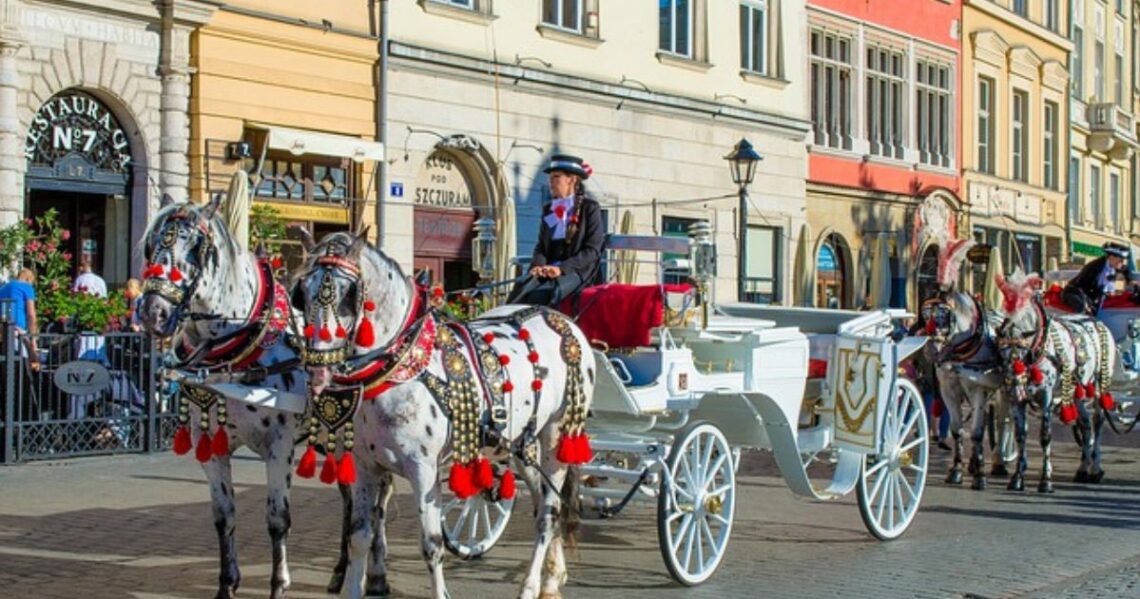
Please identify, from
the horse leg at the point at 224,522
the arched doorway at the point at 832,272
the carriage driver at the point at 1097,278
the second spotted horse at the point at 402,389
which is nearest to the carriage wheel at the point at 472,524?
the second spotted horse at the point at 402,389

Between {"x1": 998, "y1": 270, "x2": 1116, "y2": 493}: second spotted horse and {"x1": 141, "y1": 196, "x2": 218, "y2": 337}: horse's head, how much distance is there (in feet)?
27.6

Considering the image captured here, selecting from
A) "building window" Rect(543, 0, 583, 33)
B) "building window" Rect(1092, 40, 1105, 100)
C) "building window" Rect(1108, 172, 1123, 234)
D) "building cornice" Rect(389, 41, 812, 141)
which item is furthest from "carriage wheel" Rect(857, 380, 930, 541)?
"building window" Rect(1108, 172, 1123, 234)

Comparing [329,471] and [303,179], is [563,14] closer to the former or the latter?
[303,179]

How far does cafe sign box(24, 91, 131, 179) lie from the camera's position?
713 inches

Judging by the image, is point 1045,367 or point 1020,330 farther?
point 1045,367

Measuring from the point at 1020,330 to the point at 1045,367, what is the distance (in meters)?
0.46

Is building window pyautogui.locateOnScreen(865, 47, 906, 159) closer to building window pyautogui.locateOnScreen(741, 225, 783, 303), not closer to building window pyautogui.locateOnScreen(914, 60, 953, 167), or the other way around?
building window pyautogui.locateOnScreen(914, 60, 953, 167)

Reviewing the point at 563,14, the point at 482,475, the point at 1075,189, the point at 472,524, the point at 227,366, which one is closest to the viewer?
the point at 482,475

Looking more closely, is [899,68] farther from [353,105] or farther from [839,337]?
[839,337]

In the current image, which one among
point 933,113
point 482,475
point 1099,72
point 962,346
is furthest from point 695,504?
point 1099,72

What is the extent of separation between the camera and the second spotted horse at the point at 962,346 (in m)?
14.2

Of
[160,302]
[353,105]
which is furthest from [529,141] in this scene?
[160,302]

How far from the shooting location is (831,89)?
32844mm

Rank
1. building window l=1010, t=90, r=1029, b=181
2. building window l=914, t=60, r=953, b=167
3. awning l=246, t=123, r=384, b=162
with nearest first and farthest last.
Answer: awning l=246, t=123, r=384, b=162 → building window l=914, t=60, r=953, b=167 → building window l=1010, t=90, r=1029, b=181
